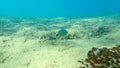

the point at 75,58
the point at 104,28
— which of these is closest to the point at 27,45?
the point at 75,58

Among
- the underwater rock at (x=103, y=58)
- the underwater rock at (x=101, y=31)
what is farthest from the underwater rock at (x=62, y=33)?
the underwater rock at (x=103, y=58)

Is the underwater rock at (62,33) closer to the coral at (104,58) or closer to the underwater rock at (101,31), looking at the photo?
the underwater rock at (101,31)

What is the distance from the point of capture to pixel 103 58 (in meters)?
5.75

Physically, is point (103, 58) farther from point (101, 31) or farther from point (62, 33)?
point (101, 31)

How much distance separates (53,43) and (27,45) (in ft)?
3.58

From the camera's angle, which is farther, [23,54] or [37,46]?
[37,46]

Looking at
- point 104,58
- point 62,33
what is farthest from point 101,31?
point 104,58

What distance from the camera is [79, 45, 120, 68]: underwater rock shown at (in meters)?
5.50

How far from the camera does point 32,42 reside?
28.3 feet

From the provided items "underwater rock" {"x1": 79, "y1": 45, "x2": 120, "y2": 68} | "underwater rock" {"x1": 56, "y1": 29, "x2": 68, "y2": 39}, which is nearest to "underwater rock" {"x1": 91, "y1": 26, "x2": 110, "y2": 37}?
"underwater rock" {"x1": 56, "y1": 29, "x2": 68, "y2": 39}

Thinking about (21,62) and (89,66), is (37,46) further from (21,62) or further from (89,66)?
(89,66)

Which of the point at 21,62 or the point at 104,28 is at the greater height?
the point at 104,28

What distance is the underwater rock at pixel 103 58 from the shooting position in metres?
5.50

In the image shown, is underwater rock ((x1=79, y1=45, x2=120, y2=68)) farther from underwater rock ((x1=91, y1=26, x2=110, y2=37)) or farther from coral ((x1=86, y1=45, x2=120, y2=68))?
underwater rock ((x1=91, y1=26, x2=110, y2=37))
